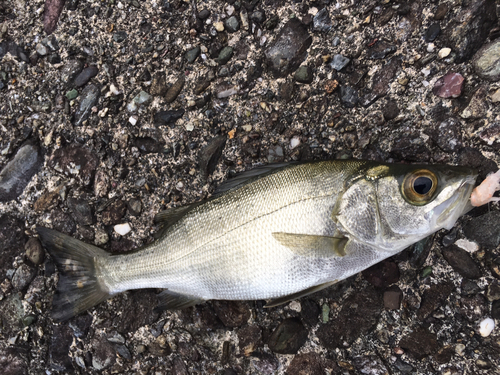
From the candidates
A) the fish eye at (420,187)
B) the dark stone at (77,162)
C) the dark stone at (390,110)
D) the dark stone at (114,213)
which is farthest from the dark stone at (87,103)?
the fish eye at (420,187)

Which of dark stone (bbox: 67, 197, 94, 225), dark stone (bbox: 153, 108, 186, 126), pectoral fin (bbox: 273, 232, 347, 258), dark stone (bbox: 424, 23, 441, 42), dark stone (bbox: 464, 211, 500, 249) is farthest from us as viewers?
dark stone (bbox: 67, 197, 94, 225)

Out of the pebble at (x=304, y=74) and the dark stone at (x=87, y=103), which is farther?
the dark stone at (x=87, y=103)

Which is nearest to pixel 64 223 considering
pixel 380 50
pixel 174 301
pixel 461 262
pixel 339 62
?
pixel 174 301

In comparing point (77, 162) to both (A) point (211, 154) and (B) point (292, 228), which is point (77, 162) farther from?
(B) point (292, 228)

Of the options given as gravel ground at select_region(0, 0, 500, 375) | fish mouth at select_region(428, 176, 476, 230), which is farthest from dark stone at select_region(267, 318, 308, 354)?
fish mouth at select_region(428, 176, 476, 230)

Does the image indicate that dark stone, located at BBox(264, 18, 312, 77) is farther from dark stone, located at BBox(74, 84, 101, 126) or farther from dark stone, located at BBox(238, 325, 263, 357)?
dark stone, located at BBox(238, 325, 263, 357)

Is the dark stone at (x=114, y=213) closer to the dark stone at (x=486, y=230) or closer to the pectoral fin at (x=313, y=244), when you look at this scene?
the pectoral fin at (x=313, y=244)

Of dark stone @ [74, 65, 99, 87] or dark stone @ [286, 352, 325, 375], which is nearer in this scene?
dark stone @ [286, 352, 325, 375]
